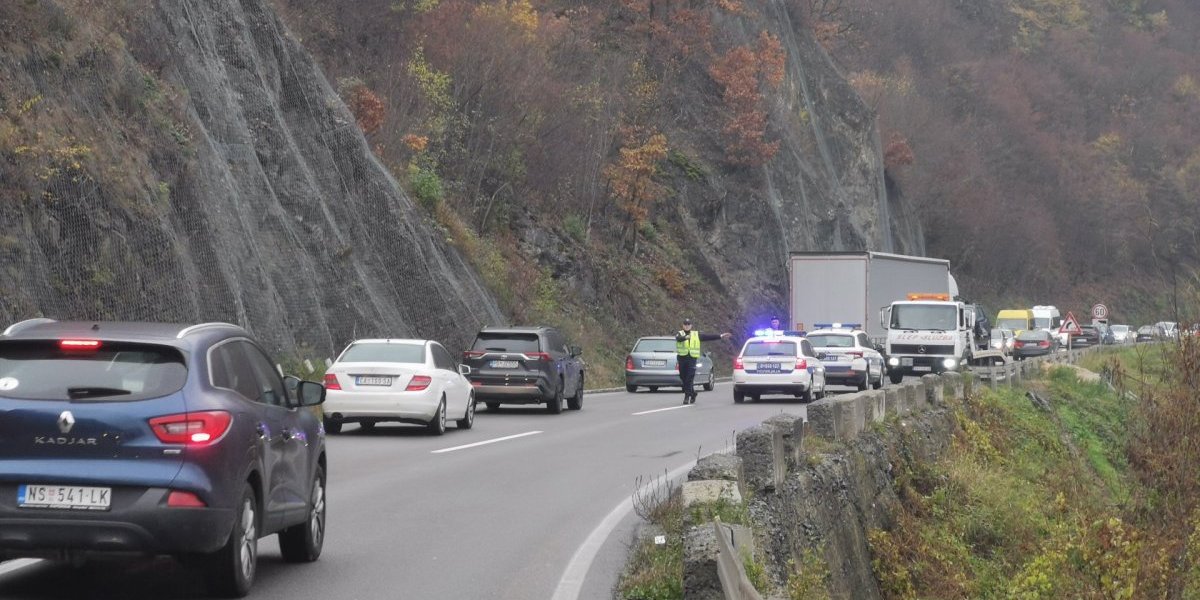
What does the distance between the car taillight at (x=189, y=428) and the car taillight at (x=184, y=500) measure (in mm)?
275

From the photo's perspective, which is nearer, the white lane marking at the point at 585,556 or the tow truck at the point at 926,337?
the white lane marking at the point at 585,556

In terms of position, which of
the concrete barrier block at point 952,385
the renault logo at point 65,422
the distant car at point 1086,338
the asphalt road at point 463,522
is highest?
the renault logo at point 65,422

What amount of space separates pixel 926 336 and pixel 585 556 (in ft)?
109

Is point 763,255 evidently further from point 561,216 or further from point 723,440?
point 723,440

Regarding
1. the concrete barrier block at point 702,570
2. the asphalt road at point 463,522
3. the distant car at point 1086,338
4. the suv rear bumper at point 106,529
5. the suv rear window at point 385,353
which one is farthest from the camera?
the distant car at point 1086,338

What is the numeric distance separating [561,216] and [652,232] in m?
6.12

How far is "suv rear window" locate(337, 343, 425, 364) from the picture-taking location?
75.6ft

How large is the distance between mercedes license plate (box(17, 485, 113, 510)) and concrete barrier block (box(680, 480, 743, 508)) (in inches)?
131

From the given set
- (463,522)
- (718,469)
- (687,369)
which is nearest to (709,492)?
(718,469)

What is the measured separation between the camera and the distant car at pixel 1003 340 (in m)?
64.9

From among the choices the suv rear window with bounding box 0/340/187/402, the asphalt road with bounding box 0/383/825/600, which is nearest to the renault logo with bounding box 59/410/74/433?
the suv rear window with bounding box 0/340/187/402

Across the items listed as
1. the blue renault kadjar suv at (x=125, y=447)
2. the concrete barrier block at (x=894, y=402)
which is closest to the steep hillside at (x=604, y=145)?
the concrete barrier block at (x=894, y=402)

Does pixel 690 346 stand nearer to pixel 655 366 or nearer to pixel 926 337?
pixel 655 366

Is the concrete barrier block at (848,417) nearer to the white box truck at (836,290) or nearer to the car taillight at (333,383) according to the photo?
the car taillight at (333,383)
